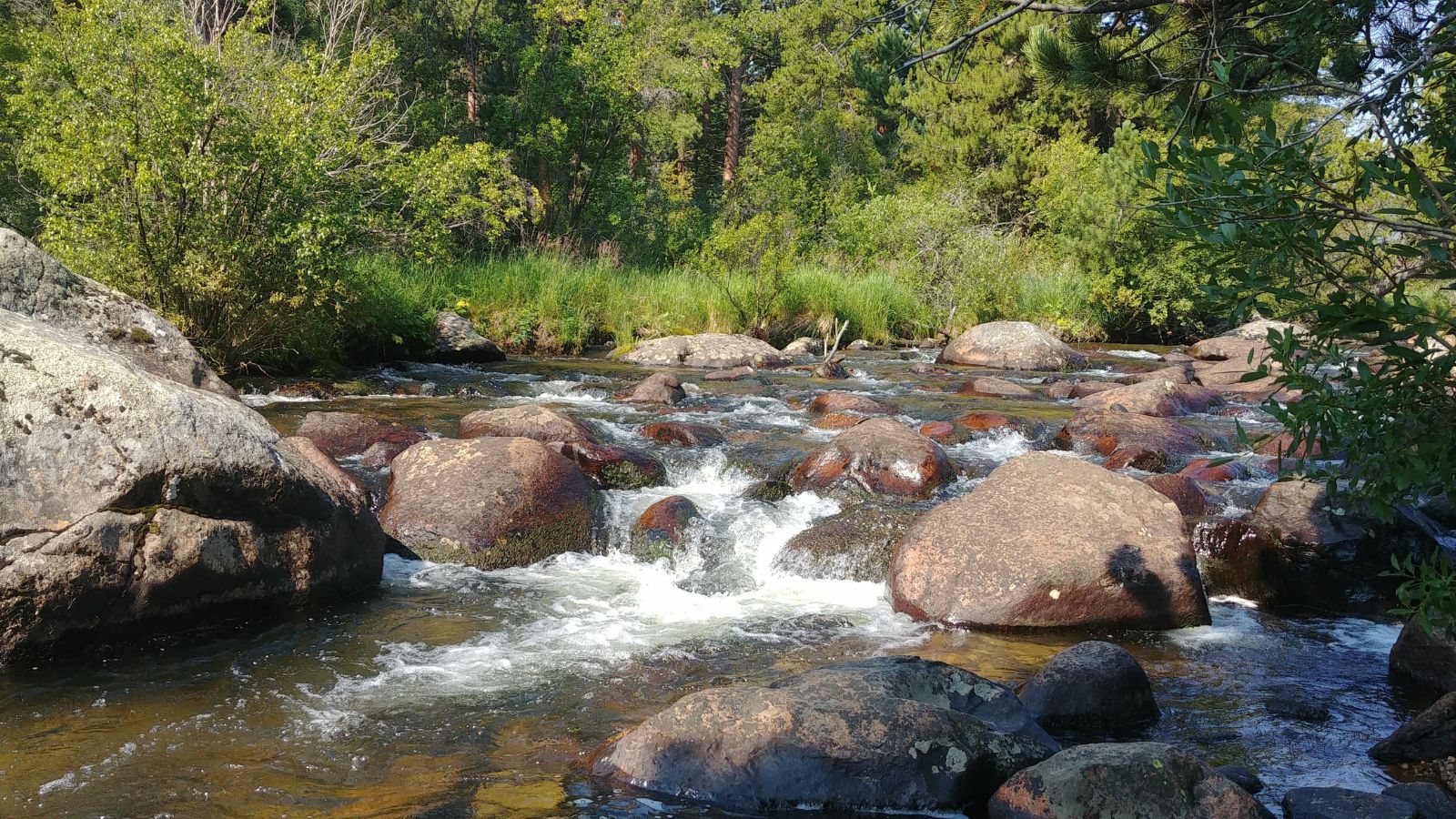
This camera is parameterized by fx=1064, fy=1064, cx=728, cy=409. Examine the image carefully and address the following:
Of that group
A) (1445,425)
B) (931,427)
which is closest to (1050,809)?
(1445,425)

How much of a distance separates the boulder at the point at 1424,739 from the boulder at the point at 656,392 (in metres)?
9.48

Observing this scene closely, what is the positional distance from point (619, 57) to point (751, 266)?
750 centimetres

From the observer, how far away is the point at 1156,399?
1267 centimetres

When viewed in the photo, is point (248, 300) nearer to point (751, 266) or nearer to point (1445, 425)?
point (751, 266)

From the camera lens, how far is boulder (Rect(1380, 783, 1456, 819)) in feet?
12.3

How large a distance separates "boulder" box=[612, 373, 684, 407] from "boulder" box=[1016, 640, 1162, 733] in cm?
865

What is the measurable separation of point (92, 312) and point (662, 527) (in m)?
5.67

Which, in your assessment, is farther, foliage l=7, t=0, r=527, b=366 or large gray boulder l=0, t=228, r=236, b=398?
foliage l=7, t=0, r=527, b=366

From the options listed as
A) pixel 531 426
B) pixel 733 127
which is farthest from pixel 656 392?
pixel 733 127

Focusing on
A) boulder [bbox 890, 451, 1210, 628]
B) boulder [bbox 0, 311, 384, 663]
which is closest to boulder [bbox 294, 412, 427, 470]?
boulder [bbox 0, 311, 384, 663]

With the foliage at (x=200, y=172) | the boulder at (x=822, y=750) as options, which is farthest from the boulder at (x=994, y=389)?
the boulder at (x=822, y=750)

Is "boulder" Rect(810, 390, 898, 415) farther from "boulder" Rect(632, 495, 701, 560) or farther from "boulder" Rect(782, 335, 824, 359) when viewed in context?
"boulder" Rect(782, 335, 824, 359)

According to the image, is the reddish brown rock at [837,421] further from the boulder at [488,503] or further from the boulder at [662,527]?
the boulder at [488,503]

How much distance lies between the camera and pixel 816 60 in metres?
38.7
